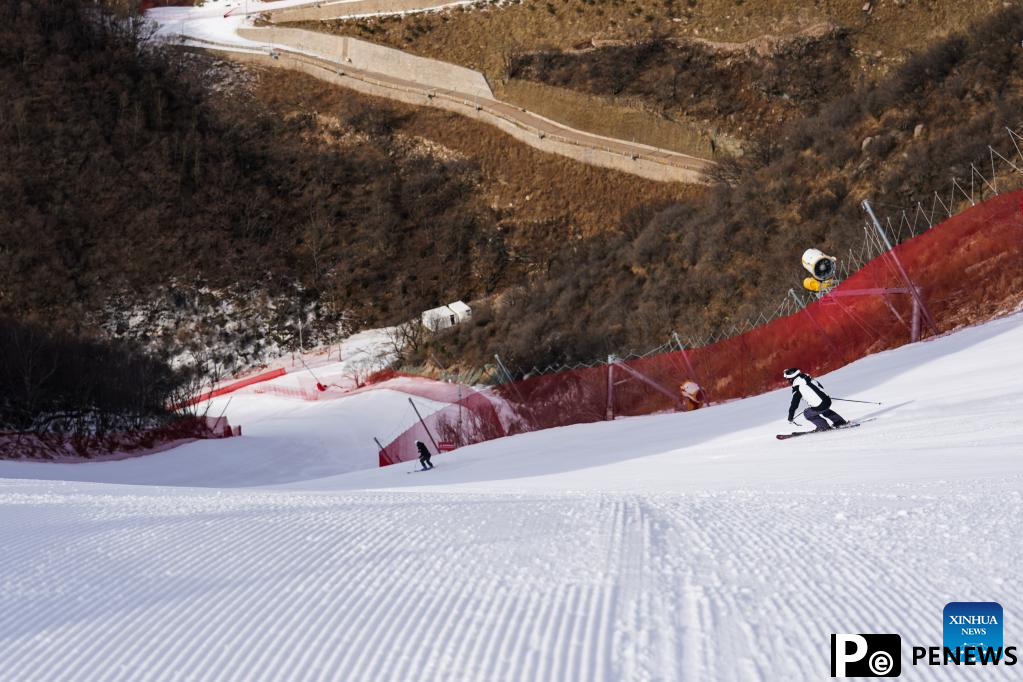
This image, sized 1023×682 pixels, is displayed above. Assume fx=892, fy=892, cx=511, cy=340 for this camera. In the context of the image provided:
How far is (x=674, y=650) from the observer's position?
10.2 ft

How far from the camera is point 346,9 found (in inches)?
2231

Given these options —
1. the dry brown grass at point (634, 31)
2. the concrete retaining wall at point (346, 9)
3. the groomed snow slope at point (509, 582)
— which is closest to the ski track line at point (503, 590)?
the groomed snow slope at point (509, 582)

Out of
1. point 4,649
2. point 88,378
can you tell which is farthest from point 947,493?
point 88,378

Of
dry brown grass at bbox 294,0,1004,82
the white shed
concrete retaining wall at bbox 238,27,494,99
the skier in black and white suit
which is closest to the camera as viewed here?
the skier in black and white suit

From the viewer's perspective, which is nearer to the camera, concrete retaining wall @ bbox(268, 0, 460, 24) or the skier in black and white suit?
the skier in black and white suit

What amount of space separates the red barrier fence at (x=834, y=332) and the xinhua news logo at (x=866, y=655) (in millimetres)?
13918

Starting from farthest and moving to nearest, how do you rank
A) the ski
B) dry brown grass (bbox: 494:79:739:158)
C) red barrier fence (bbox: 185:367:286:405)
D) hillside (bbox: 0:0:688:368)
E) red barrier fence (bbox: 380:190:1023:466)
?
dry brown grass (bbox: 494:79:739:158), hillside (bbox: 0:0:688:368), red barrier fence (bbox: 185:367:286:405), red barrier fence (bbox: 380:190:1023:466), the ski

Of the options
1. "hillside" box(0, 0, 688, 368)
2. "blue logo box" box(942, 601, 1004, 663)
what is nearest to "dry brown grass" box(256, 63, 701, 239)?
"hillside" box(0, 0, 688, 368)

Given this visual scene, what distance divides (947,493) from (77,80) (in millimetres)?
51945

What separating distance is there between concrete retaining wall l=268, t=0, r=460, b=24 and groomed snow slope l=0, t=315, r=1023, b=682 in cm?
5302

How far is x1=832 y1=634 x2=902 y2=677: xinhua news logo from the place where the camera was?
2906 millimetres

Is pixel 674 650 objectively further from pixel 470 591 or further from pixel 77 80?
pixel 77 80

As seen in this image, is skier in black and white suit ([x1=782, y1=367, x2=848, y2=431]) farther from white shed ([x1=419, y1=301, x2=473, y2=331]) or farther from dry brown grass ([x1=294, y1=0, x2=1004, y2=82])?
dry brown grass ([x1=294, y1=0, x2=1004, y2=82])
